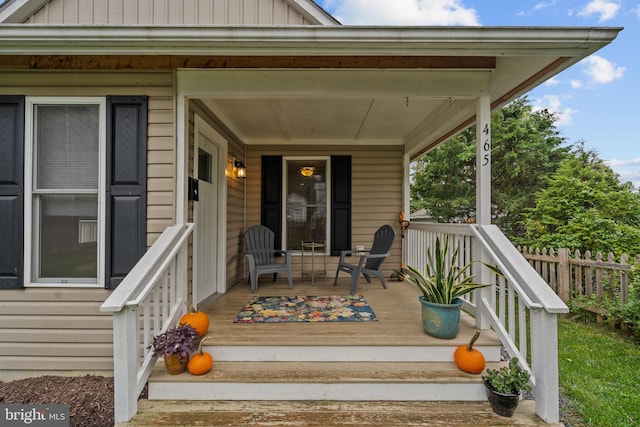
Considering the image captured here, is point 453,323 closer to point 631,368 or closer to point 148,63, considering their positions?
point 631,368

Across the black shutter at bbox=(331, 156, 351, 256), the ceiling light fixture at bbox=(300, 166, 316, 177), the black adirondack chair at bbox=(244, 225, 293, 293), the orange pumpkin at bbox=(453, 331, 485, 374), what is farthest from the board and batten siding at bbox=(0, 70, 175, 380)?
the black shutter at bbox=(331, 156, 351, 256)

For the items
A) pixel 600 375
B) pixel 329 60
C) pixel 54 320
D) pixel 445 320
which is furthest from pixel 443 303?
pixel 54 320

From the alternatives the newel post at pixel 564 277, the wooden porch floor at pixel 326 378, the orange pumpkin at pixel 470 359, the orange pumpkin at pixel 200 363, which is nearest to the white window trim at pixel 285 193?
the wooden porch floor at pixel 326 378

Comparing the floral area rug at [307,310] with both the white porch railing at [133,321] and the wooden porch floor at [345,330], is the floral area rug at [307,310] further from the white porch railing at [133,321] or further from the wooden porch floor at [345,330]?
the white porch railing at [133,321]

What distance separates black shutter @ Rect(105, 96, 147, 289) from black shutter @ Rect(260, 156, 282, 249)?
8.15ft

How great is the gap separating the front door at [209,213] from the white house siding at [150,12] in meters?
1.14

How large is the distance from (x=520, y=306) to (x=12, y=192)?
163 inches

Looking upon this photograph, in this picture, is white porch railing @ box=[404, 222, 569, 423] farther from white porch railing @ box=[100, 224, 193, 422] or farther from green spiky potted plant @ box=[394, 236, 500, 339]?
white porch railing @ box=[100, 224, 193, 422]

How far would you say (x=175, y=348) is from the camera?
2.08 m

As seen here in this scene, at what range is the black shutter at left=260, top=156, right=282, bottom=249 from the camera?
5055 mm

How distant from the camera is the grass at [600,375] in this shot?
88.0 inches

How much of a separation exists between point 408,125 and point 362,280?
7.98 feet

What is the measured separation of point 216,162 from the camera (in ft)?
12.6

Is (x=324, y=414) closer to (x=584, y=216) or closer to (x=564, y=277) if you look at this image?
(x=564, y=277)
